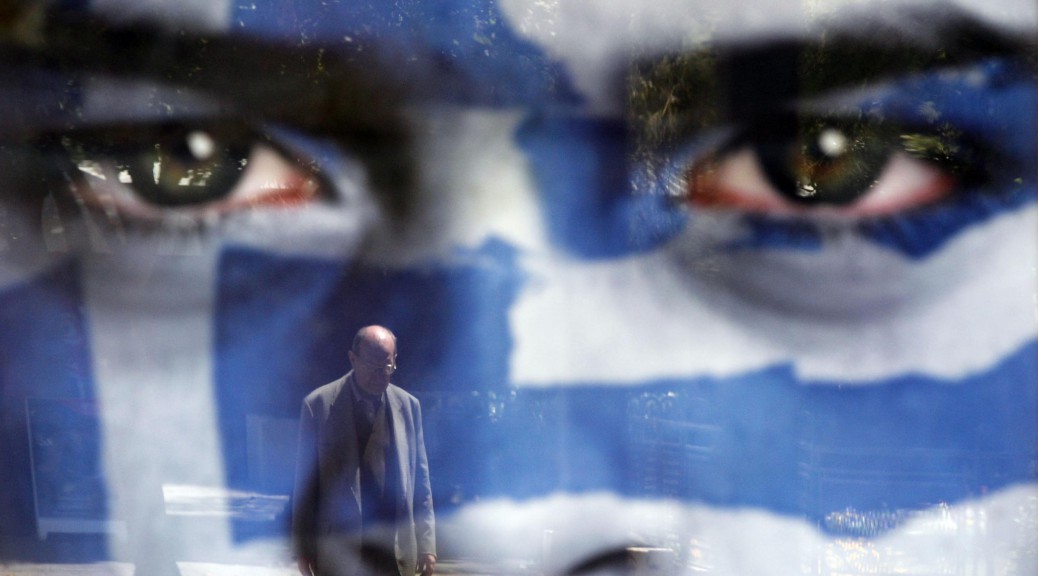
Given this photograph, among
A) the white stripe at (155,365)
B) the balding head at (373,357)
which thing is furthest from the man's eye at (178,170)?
the balding head at (373,357)

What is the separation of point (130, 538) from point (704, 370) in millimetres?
1986

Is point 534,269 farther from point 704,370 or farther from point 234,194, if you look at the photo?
point 234,194

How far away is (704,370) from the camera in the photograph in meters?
2.99

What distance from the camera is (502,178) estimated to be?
2.97 m

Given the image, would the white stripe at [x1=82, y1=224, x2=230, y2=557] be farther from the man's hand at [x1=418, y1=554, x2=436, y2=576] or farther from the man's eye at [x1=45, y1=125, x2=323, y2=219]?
the man's hand at [x1=418, y1=554, x2=436, y2=576]

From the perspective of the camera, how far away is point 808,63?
2910mm

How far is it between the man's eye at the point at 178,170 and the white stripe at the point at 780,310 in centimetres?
88

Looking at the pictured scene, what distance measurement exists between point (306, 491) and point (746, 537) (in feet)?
4.68

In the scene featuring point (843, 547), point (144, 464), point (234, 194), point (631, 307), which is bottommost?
point (843, 547)

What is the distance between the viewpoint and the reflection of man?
9.84ft

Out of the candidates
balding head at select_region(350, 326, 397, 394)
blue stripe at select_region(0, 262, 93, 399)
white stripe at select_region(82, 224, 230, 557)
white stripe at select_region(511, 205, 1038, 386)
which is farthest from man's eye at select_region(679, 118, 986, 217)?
blue stripe at select_region(0, 262, 93, 399)

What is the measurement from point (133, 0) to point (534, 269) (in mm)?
1548

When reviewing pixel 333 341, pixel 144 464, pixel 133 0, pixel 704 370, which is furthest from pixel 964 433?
pixel 133 0

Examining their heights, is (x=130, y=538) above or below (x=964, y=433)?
below
